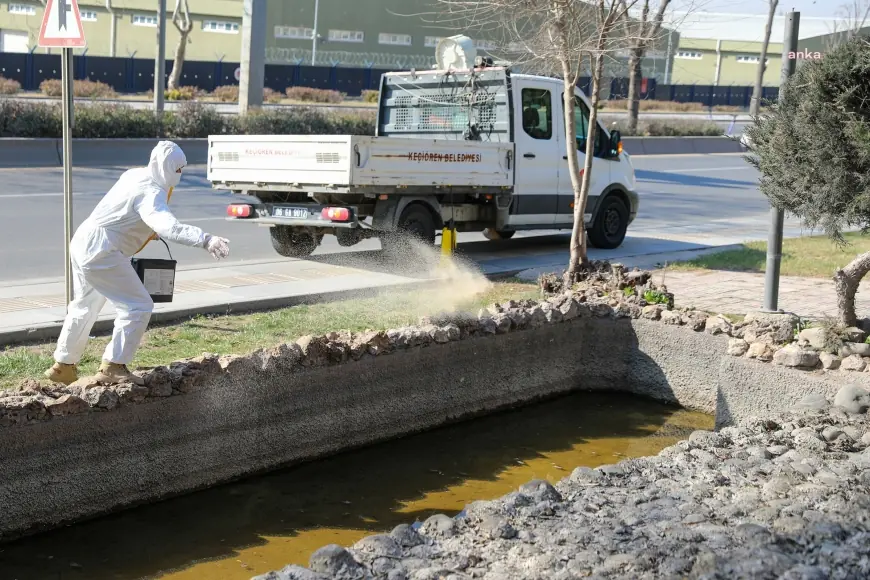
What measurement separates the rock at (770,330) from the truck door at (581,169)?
6219 mm

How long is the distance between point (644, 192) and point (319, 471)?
18.2m

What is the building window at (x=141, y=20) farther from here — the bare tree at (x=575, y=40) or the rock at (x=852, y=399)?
the rock at (x=852, y=399)

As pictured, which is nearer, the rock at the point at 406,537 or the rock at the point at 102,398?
the rock at the point at 406,537

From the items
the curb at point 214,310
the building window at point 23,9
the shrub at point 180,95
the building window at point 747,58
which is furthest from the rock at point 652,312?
the building window at point 747,58

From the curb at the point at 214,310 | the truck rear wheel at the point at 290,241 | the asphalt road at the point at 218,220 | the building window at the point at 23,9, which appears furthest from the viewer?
the building window at the point at 23,9

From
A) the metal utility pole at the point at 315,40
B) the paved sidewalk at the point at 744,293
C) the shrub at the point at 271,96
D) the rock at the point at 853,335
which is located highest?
the metal utility pole at the point at 315,40

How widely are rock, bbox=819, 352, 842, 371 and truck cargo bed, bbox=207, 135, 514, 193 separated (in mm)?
5600

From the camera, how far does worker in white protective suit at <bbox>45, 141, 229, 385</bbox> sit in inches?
257

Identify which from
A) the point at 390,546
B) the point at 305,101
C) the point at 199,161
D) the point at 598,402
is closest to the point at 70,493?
the point at 390,546

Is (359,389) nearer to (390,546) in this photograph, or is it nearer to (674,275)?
(390,546)

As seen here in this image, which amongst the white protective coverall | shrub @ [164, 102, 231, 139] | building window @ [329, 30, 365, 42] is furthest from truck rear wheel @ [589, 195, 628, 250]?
building window @ [329, 30, 365, 42]

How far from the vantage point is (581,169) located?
14805 millimetres

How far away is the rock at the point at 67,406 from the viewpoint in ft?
18.7

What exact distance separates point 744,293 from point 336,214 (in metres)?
4.59
